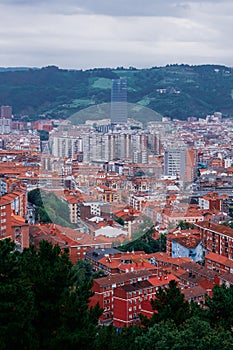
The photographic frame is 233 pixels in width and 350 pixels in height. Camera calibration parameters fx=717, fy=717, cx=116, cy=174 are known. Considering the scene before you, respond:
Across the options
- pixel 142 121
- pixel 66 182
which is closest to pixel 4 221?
pixel 66 182

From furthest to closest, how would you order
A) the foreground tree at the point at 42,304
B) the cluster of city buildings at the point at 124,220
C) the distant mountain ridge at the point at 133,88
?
the distant mountain ridge at the point at 133,88 < the cluster of city buildings at the point at 124,220 < the foreground tree at the point at 42,304

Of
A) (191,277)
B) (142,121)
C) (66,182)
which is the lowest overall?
(191,277)

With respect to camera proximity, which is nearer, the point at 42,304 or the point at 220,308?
the point at 42,304

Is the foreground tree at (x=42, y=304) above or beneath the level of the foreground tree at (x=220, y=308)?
above

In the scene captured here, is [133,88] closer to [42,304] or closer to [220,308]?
[220,308]

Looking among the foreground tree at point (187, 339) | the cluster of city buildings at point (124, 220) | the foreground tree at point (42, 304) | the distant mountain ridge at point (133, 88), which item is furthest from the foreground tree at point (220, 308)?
the distant mountain ridge at point (133, 88)

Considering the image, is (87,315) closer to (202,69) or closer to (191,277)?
(191,277)

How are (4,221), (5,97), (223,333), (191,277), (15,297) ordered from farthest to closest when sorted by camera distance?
(5,97) → (4,221) → (191,277) → (223,333) → (15,297)

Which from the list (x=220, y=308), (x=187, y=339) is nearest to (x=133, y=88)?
(x=220, y=308)

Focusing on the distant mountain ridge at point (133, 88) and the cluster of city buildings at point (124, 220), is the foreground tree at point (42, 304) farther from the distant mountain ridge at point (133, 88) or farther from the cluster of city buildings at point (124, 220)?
the distant mountain ridge at point (133, 88)
